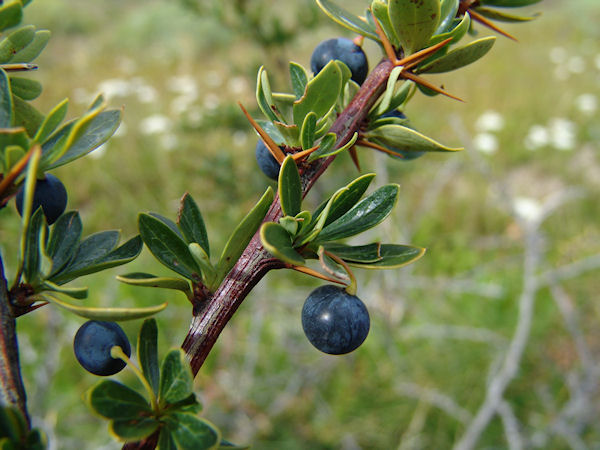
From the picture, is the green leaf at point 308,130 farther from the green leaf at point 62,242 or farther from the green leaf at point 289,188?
the green leaf at point 62,242

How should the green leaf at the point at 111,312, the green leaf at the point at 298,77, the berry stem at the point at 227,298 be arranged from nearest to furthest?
the green leaf at the point at 111,312
the berry stem at the point at 227,298
the green leaf at the point at 298,77

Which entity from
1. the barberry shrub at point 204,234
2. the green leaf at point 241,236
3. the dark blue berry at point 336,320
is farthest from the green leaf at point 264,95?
the dark blue berry at point 336,320

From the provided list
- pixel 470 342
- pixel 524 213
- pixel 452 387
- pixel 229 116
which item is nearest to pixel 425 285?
pixel 470 342

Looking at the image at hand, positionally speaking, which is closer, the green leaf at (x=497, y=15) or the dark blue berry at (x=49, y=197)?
the dark blue berry at (x=49, y=197)

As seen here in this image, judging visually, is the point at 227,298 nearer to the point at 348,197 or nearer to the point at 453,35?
the point at 348,197

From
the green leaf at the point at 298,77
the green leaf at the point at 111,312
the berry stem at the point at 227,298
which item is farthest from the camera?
the green leaf at the point at 298,77
